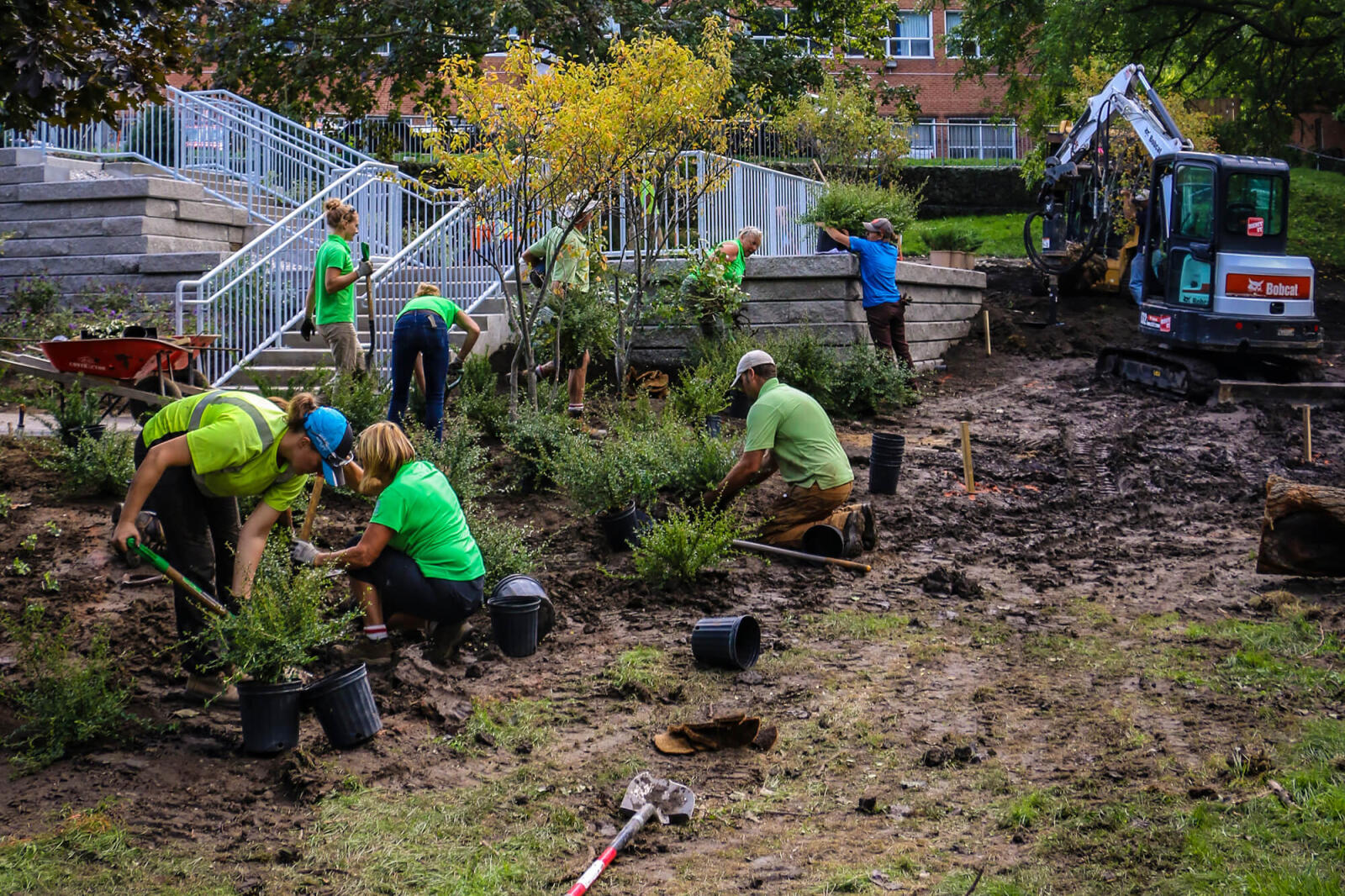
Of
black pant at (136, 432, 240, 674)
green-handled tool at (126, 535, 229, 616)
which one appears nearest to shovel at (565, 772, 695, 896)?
green-handled tool at (126, 535, 229, 616)

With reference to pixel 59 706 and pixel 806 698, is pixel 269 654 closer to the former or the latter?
pixel 59 706

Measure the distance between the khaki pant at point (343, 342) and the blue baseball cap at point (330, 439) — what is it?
4.62m

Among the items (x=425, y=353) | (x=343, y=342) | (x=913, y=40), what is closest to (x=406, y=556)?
(x=425, y=353)

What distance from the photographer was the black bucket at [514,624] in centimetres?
644

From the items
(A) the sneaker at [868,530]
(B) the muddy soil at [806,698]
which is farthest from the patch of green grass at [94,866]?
(A) the sneaker at [868,530]

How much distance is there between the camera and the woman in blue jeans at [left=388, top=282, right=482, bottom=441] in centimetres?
932

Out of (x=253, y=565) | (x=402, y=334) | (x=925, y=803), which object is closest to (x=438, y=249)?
(x=402, y=334)

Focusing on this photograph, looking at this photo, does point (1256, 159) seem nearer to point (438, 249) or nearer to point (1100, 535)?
point (1100, 535)

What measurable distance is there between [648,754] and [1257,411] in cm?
1141

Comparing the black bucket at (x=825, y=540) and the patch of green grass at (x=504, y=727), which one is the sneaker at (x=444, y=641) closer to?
the patch of green grass at (x=504, y=727)

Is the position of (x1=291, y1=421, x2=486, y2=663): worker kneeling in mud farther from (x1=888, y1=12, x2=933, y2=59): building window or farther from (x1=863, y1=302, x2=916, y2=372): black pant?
(x1=888, y1=12, x2=933, y2=59): building window

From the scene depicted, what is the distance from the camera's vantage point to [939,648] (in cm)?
662

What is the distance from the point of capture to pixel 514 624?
6.45 metres

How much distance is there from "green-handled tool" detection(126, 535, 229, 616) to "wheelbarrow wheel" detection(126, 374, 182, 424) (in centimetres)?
344
